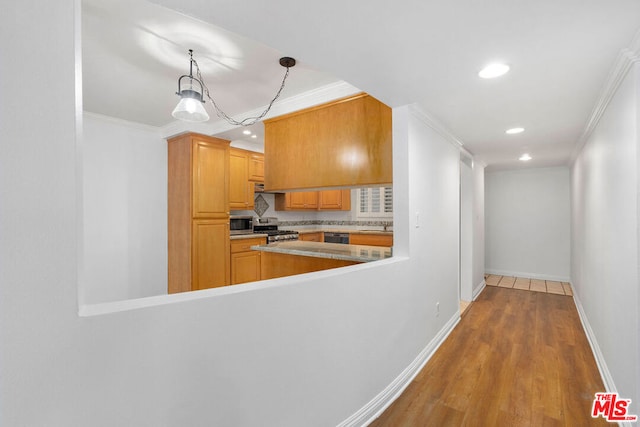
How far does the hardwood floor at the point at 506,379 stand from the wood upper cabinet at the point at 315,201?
11.0 ft

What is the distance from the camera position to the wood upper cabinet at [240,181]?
4.41 m

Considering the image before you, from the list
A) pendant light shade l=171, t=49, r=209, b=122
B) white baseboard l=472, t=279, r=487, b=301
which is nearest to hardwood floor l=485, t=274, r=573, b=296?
white baseboard l=472, t=279, r=487, b=301

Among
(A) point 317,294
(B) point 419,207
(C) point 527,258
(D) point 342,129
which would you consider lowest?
(C) point 527,258

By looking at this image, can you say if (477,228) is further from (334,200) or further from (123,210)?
(123,210)

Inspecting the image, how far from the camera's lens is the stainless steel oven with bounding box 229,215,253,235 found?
4578 mm

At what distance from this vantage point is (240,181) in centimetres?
453

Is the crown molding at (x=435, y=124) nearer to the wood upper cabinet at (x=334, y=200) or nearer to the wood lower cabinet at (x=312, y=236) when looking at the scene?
the wood upper cabinet at (x=334, y=200)

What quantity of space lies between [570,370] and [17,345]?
3384 mm

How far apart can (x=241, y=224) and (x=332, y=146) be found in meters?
2.64

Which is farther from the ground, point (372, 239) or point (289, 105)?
point (289, 105)

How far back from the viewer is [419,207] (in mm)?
2350

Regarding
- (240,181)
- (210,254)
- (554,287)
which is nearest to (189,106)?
(210,254)

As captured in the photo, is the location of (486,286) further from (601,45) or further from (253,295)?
(253,295)

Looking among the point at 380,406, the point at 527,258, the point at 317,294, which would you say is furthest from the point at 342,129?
the point at 527,258
